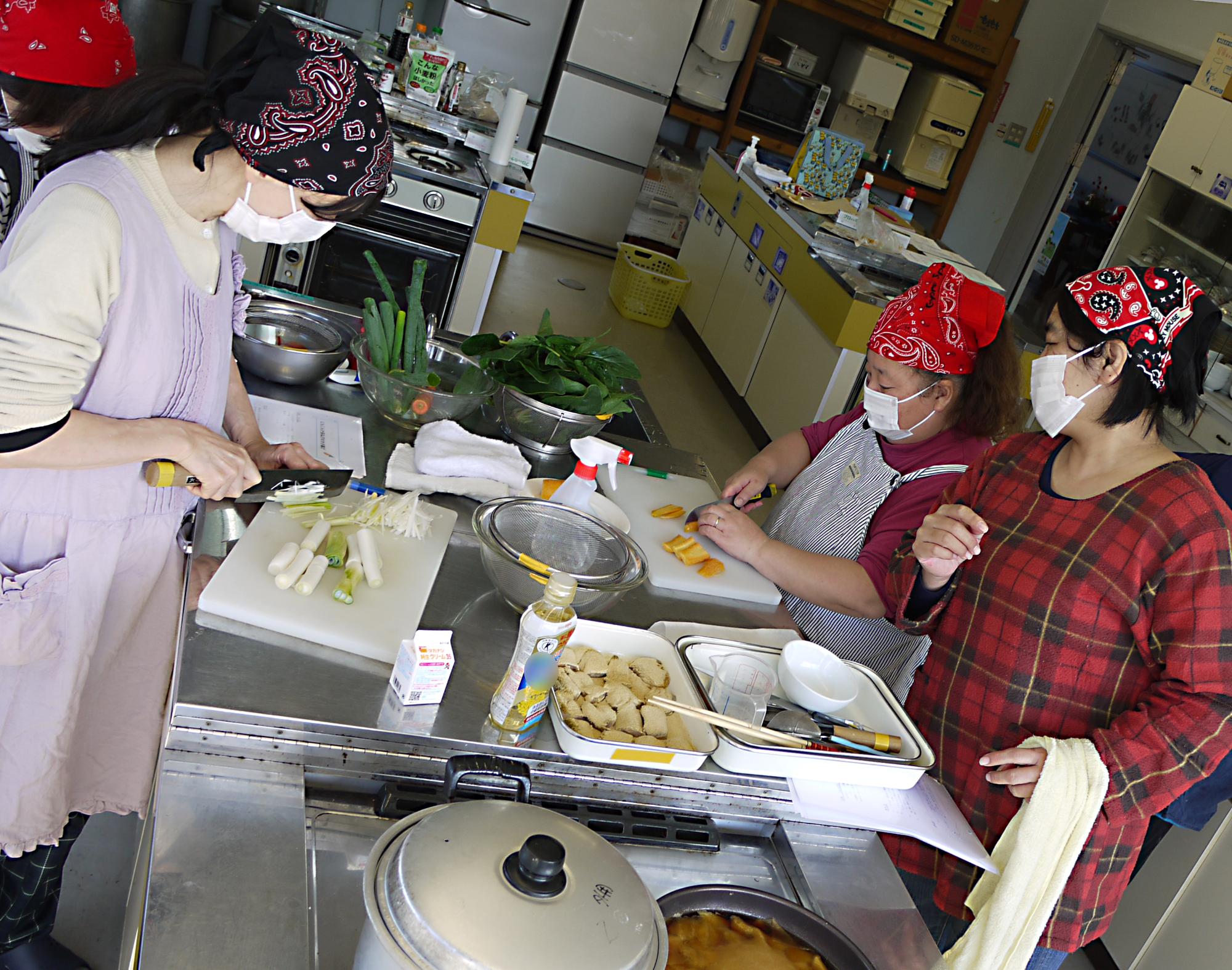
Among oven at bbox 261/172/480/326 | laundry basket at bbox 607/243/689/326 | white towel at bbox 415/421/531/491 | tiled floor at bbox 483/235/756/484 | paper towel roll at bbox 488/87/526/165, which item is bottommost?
tiled floor at bbox 483/235/756/484

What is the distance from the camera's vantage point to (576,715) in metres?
1.34

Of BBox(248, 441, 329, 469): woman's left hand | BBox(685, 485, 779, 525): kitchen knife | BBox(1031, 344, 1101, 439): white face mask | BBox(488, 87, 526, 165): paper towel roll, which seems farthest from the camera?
BBox(488, 87, 526, 165): paper towel roll

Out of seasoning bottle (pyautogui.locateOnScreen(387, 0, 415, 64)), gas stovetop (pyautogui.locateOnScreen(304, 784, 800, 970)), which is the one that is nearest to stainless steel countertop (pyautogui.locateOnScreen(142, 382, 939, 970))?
gas stovetop (pyautogui.locateOnScreen(304, 784, 800, 970))

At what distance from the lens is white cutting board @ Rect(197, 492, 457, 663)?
1.36 meters

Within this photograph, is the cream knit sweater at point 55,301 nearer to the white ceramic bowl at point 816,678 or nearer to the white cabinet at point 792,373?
the white ceramic bowl at point 816,678

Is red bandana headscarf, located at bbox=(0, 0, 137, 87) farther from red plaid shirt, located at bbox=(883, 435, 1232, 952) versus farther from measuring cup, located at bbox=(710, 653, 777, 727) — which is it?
red plaid shirt, located at bbox=(883, 435, 1232, 952)

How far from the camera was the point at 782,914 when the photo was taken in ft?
3.89

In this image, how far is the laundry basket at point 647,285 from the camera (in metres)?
6.49

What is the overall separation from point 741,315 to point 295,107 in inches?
180

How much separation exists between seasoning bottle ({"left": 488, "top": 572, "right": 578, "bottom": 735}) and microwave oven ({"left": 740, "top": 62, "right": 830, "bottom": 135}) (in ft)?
22.9

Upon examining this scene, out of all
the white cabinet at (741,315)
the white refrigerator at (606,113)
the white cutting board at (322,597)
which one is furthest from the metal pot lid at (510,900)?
the white refrigerator at (606,113)

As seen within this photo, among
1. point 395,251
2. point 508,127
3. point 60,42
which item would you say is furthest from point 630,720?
point 508,127

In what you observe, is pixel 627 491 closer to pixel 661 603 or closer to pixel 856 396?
pixel 661 603

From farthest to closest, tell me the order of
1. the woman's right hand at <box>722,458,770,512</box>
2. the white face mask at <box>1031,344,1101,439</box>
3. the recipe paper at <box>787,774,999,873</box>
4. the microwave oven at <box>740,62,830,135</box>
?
the microwave oven at <box>740,62,830,135</box>
the woman's right hand at <box>722,458,770,512</box>
the white face mask at <box>1031,344,1101,439</box>
the recipe paper at <box>787,774,999,873</box>
